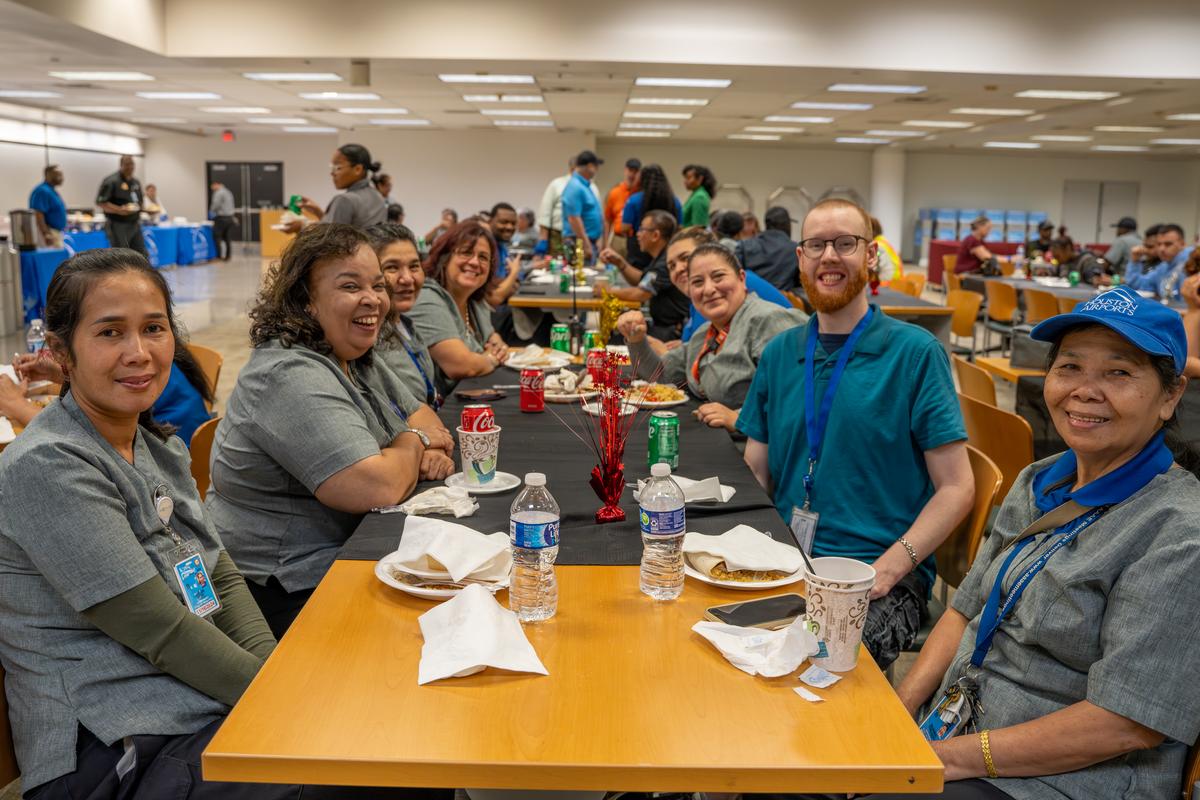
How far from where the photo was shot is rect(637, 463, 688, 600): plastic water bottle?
1658mm

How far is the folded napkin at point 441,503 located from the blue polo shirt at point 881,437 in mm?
883

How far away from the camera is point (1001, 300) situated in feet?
30.6

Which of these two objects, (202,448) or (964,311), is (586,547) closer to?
(202,448)

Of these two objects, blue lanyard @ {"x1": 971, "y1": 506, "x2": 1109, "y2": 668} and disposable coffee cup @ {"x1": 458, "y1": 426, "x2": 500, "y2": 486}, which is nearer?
blue lanyard @ {"x1": 971, "y1": 506, "x2": 1109, "y2": 668}

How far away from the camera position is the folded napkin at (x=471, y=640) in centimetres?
138

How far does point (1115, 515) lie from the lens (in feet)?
4.89

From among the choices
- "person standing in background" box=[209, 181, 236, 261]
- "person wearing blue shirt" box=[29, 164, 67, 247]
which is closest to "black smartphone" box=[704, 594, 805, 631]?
"person wearing blue shirt" box=[29, 164, 67, 247]

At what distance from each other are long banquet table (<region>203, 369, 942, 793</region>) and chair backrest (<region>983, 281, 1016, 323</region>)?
838cm

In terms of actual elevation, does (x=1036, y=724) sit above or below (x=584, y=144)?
below

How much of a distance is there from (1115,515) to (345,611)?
125 cm

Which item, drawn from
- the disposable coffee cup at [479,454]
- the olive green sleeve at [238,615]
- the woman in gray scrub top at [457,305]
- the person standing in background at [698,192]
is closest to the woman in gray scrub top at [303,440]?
the disposable coffee cup at [479,454]

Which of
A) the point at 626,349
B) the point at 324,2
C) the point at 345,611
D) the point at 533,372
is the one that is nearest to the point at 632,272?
the point at 626,349

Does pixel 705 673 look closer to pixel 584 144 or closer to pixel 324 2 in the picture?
pixel 324 2

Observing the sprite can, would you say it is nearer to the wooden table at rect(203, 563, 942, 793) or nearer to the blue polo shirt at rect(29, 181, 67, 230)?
the wooden table at rect(203, 563, 942, 793)
